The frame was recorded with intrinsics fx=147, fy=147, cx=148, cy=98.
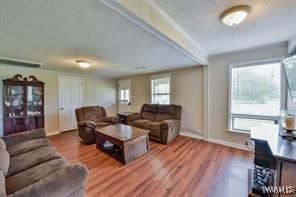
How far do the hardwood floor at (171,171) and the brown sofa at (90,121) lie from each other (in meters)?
0.31

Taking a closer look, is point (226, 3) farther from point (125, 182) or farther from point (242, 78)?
point (125, 182)

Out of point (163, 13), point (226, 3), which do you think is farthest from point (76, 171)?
point (226, 3)

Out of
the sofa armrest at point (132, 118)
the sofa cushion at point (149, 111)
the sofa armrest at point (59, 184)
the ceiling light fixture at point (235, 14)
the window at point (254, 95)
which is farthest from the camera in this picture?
the sofa armrest at point (132, 118)

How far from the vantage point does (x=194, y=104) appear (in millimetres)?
4578

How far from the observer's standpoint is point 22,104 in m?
4.17

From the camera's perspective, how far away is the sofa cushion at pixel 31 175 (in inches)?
56.0

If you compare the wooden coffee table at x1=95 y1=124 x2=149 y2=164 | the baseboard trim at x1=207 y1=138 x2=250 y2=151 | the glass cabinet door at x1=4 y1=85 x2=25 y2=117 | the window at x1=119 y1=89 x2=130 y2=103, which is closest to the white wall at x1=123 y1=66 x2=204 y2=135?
the baseboard trim at x1=207 y1=138 x2=250 y2=151

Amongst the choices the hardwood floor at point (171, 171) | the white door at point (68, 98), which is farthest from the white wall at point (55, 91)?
the hardwood floor at point (171, 171)

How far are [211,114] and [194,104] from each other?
0.62 m

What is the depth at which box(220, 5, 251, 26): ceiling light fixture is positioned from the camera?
5.60 feet

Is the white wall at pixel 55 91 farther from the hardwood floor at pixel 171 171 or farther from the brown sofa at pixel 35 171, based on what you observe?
the brown sofa at pixel 35 171

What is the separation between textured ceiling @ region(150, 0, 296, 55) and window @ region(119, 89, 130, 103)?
4.49 m

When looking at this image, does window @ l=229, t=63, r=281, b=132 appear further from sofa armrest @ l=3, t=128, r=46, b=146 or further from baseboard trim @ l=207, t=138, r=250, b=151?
A: sofa armrest @ l=3, t=128, r=46, b=146

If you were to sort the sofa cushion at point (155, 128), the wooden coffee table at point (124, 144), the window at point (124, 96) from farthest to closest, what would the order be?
the window at point (124, 96) < the sofa cushion at point (155, 128) < the wooden coffee table at point (124, 144)
